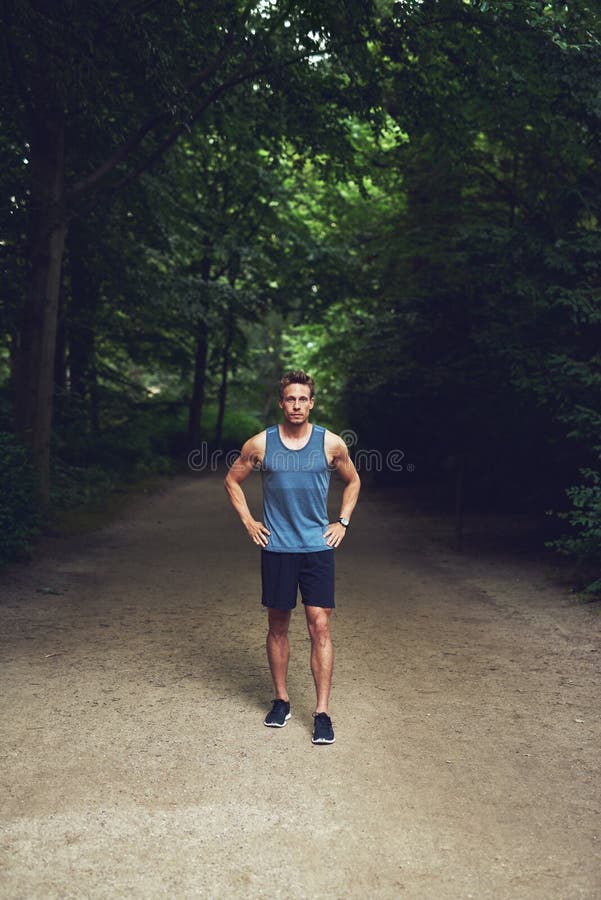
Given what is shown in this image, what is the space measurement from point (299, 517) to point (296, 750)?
1.26 meters

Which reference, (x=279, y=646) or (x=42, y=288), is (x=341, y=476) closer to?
(x=279, y=646)

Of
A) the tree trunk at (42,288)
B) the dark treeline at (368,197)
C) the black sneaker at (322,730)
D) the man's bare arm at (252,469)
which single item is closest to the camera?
the black sneaker at (322,730)

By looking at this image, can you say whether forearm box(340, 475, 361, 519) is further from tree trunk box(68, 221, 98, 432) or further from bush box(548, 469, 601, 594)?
tree trunk box(68, 221, 98, 432)

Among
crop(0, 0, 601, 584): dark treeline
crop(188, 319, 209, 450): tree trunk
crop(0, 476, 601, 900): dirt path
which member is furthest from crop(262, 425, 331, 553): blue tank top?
crop(188, 319, 209, 450): tree trunk

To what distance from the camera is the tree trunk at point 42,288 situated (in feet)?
40.7

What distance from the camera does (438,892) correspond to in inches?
128

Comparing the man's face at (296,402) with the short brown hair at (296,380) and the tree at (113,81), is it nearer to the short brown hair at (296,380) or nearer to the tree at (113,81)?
the short brown hair at (296,380)

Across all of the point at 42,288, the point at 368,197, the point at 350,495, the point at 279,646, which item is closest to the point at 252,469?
the point at 350,495

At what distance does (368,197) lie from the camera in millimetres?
15117

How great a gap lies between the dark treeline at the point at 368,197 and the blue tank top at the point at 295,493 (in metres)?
3.93

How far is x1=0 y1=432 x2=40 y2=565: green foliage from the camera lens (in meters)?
9.42

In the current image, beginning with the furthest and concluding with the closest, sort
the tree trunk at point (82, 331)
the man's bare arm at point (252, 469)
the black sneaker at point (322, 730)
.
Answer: the tree trunk at point (82, 331) < the man's bare arm at point (252, 469) < the black sneaker at point (322, 730)

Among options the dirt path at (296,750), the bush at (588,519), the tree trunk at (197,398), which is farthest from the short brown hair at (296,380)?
the tree trunk at (197,398)

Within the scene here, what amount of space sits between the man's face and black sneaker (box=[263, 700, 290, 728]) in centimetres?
165
